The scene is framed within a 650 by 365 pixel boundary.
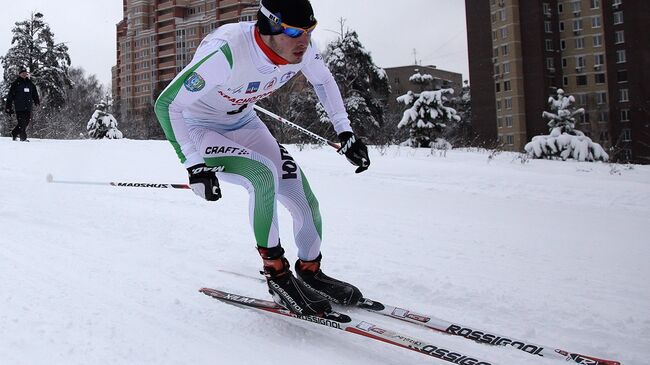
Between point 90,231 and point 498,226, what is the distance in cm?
447

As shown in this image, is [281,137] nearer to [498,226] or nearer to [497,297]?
[498,226]

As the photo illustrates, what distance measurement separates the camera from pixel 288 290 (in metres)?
3.00

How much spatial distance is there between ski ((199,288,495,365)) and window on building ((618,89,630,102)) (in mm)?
51742

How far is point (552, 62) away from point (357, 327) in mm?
55735

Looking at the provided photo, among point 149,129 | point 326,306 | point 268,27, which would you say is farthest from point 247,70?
point 149,129

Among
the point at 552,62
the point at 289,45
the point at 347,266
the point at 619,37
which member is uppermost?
the point at 619,37

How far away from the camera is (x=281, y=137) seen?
22.9 m

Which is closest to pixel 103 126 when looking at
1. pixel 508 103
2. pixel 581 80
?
pixel 508 103

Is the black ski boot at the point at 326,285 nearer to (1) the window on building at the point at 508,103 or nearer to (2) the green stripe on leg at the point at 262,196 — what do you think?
(2) the green stripe on leg at the point at 262,196

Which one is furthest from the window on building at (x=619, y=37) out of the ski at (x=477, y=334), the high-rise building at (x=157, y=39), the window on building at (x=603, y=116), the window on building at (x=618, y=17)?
the ski at (x=477, y=334)

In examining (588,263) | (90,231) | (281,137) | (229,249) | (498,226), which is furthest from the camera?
(281,137)

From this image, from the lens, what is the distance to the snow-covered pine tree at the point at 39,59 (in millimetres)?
33875

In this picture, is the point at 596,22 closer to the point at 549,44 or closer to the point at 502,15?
the point at 549,44

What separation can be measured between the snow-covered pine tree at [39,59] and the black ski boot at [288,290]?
3681 centimetres
